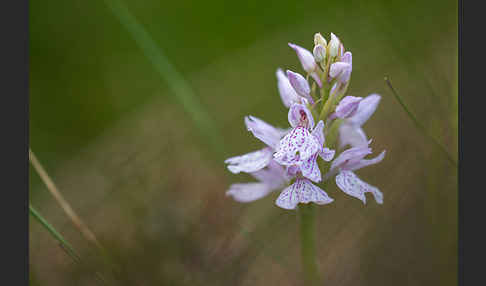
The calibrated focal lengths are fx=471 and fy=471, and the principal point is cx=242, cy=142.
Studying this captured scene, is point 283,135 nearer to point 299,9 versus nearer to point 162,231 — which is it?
point 162,231

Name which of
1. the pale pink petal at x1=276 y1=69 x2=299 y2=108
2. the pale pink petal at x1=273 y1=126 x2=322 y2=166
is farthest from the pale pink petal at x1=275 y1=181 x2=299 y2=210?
the pale pink petal at x1=276 y1=69 x2=299 y2=108

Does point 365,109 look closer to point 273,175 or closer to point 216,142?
point 273,175

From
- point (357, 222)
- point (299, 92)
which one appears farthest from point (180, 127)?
point (299, 92)

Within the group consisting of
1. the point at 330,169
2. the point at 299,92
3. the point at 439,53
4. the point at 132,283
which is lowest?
the point at 439,53

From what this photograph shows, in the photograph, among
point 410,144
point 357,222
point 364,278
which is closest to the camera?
point 364,278

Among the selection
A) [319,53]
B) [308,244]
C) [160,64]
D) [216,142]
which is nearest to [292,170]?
[308,244]

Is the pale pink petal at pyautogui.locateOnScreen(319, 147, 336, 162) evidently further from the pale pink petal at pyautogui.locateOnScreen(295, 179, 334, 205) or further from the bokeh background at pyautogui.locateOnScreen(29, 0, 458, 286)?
the bokeh background at pyautogui.locateOnScreen(29, 0, 458, 286)

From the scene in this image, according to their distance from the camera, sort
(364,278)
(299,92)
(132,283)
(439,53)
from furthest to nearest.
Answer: (439,53)
(364,278)
(299,92)
(132,283)

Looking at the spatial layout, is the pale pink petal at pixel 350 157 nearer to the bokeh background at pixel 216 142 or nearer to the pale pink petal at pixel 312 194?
the pale pink petal at pixel 312 194
